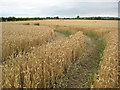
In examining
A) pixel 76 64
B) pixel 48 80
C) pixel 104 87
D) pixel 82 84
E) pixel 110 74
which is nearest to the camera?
pixel 104 87

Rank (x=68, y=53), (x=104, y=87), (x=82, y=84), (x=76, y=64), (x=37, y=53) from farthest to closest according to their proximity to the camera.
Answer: (x=76, y=64) → (x=68, y=53) → (x=37, y=53) → (x=82, y=84) → (x=104, y=87)

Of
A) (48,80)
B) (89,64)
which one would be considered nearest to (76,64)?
(89,64)

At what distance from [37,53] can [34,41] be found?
5714 millimetres

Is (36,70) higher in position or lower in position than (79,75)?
higher

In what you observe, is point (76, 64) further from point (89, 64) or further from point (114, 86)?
point (114, 86)

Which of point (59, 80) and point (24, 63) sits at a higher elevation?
point (24, 63)

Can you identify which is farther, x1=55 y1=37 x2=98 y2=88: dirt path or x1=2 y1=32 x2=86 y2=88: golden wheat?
x1=55 y1=37 x2=98 y2=88: dirt path

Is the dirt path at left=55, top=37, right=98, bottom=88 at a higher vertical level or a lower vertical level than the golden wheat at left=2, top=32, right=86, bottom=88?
lower

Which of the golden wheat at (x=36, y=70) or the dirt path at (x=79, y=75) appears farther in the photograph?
the dirt path at (x=79, y=75)

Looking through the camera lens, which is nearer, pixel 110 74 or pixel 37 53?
pixel 110 74

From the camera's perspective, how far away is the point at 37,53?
646 centimetres

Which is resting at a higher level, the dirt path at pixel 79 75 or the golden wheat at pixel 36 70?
the golden wheat at pixel 36 70

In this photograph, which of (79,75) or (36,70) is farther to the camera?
(79,75)

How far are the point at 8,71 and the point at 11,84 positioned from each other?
0.36 meters
